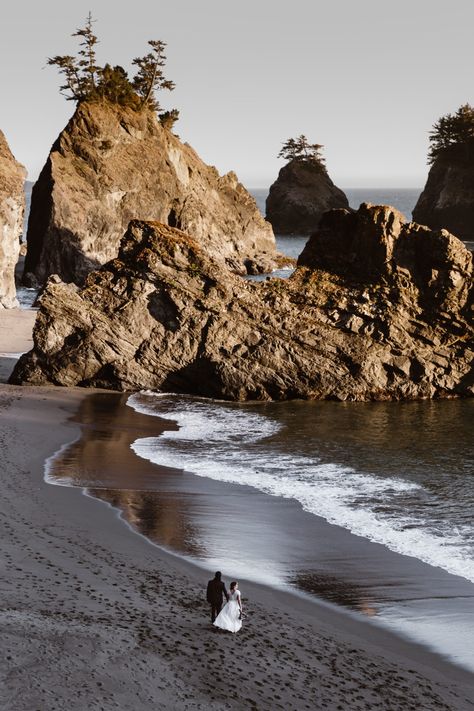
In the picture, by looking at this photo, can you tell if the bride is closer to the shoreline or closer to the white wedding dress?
the white wedding dress

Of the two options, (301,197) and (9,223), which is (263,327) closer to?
(9,223)

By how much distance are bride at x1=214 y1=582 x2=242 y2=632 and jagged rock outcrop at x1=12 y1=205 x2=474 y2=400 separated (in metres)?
23.0

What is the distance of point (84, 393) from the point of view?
1439 inches

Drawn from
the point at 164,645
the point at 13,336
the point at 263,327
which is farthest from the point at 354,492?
the point at 13,336

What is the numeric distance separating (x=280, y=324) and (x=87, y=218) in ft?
154

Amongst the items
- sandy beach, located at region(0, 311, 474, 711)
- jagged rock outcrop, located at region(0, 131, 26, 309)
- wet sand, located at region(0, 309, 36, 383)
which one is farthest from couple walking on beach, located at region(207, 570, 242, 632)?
jagged rock outcrop, located at region(0, 131, 26, 309)

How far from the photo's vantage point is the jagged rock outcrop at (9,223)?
6291 cm

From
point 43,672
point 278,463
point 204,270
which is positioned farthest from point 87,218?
point 43,672

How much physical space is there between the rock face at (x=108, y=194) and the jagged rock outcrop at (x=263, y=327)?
40.9 meters

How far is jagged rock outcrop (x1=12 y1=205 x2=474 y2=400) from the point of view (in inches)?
1484

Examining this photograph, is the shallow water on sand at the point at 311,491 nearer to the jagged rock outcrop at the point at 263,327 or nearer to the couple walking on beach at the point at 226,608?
the jagged rock outcrop at the point at 263,327

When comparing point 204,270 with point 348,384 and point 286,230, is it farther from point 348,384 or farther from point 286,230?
point 286,230

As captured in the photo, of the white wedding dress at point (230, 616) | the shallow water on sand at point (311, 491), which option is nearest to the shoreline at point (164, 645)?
the white wedding dress at point (230, 616)

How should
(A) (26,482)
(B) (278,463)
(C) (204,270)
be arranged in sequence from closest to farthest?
(A) (26,482)
(B) (278,463)
(C) (204,270)
